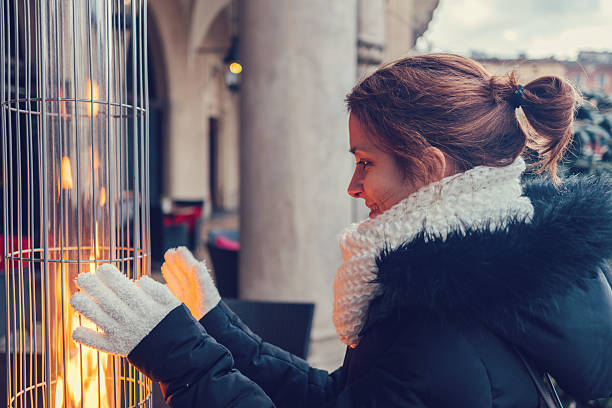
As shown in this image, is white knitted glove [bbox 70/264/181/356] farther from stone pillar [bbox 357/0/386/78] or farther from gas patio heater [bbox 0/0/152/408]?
stone pillar [bbox 357/0/386/78]

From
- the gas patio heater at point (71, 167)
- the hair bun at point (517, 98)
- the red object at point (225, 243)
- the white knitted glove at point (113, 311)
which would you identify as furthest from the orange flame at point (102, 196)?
the red object at point (225, 243)

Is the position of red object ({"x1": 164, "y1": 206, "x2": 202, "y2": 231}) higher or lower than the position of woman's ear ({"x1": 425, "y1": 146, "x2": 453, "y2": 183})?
lower

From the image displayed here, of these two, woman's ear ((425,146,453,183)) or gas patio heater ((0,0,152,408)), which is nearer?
woman's ear ((425,146,453,183))

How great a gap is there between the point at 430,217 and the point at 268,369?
0.54m

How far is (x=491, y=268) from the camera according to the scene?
880 millimetres

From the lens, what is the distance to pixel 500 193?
963 mm

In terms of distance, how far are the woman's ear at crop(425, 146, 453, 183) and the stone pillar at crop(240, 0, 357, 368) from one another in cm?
210

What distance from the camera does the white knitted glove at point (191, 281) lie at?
47.9 inches

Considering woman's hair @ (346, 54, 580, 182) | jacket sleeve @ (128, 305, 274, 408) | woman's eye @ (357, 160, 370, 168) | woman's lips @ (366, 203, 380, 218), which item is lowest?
jacket sleeve @ (128, 305, 274, 408)

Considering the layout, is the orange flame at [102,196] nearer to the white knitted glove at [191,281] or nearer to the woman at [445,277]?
the white knitted glove at [191,281]

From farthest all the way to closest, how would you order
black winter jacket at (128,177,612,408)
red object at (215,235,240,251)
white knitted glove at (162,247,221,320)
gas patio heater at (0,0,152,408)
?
red object at (215,235,240,251), white knitted glove at (162,247,221,320), gas patio heater at (0,0,152,408), black winter jacket at (128,177,612,408)

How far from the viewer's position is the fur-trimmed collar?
87 centimetres

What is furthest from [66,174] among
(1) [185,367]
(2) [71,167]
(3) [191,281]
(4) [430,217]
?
(4) [430,217]

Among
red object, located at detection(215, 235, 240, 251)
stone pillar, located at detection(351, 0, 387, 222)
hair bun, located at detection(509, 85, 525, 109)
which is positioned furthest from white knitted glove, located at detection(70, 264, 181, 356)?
red object, located at detection(215, 235, 240, 251)
